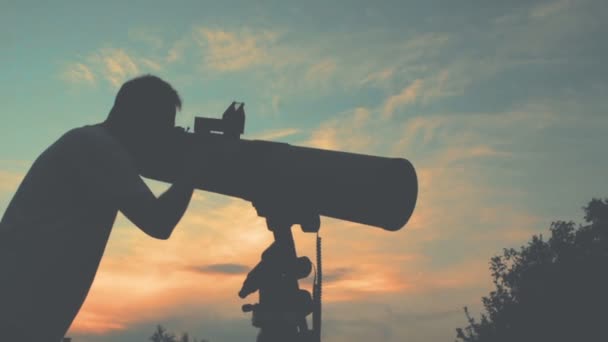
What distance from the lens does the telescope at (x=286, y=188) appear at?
4328 millimetres

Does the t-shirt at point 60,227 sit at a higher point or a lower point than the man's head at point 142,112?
lower

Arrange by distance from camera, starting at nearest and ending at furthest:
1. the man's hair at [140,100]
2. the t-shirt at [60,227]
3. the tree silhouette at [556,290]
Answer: the t-shirt at [60,227] < the man's hair at [140,100] < the tree silhouette at [556,290]

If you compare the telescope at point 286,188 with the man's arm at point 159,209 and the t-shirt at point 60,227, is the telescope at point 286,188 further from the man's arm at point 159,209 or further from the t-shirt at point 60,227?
the t-shirt at point 60,227

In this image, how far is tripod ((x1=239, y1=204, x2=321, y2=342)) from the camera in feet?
13.9

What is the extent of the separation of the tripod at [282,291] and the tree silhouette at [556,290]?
37705 mm

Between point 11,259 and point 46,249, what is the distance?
0.20 m

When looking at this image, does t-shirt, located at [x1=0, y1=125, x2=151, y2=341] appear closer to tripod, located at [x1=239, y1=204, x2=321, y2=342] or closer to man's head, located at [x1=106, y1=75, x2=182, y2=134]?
man's head, located at [x1=106, y1=75, x2=182, y2=134]

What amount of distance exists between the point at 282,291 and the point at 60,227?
165cm

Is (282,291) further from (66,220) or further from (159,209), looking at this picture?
(66,220)

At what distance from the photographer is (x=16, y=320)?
3262 mm

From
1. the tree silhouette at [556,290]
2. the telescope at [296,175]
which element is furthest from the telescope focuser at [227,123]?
the tree silhouette at [556,290]

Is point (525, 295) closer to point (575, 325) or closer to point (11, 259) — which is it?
point (575, 325)

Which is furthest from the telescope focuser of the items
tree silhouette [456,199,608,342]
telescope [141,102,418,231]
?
tree silhouette [456,199,608,342]

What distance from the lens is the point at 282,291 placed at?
14.2 feet
